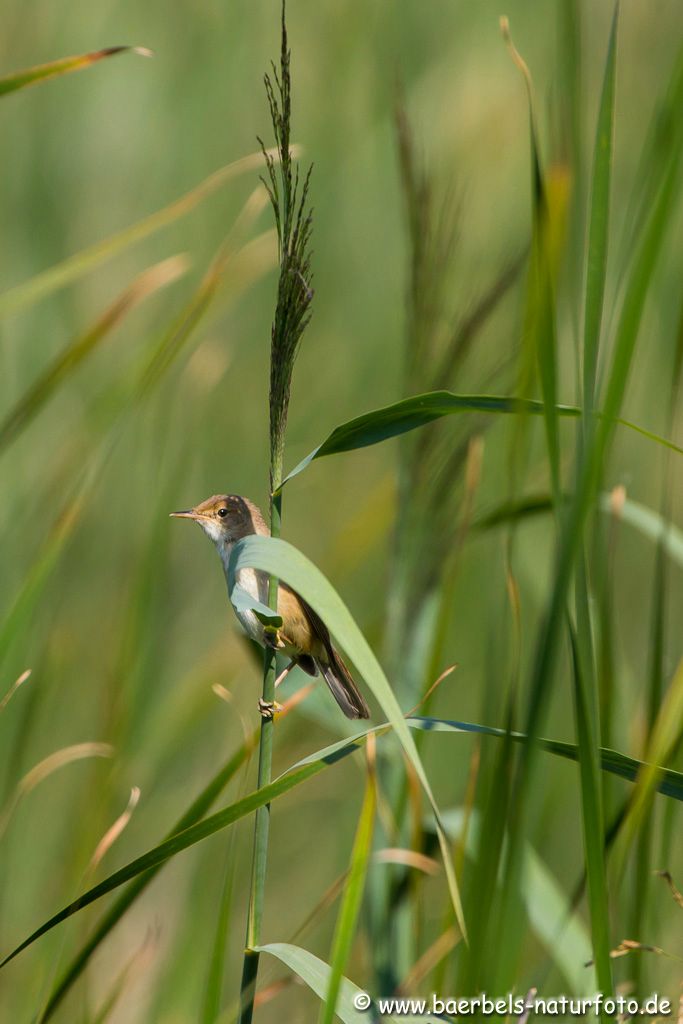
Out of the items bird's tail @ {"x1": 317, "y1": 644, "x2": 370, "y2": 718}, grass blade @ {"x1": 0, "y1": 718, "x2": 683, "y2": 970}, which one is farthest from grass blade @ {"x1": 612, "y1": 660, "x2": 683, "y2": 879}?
bird's tail @ {"x1": 317, "y1": 644, "x2": 370, "y2": 718}

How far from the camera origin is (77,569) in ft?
10.3

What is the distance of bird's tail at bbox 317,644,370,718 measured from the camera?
6.81 feet

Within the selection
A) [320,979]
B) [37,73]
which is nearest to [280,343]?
[37,73]

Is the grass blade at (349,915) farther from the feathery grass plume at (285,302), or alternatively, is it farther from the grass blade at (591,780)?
the feathery grass plume at (285,302)

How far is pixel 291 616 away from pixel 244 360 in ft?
4.93

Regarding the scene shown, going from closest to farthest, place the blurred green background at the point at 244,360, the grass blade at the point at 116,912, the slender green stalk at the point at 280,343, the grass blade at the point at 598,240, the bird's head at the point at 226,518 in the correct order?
the grass blade at the point at 598,240 → the slender green stalk at the point at 280,343 → the grass blade at the point at 116,912 → the bird's head at the point at 226,518 → the blurred green background at the point at 244,360

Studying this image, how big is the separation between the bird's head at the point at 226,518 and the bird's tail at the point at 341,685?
0.97 ft

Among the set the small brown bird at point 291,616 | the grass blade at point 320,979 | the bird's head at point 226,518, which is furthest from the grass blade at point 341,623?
the bird's head at point 226,518

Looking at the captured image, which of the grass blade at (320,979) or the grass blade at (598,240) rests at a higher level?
the grass blade at (598,240)

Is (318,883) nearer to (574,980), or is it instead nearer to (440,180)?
(574,980)

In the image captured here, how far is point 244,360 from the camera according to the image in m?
3.60

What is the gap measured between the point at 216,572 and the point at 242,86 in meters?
1.64

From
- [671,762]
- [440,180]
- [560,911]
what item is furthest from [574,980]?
[440,180]

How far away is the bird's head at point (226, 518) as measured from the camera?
2.28m
